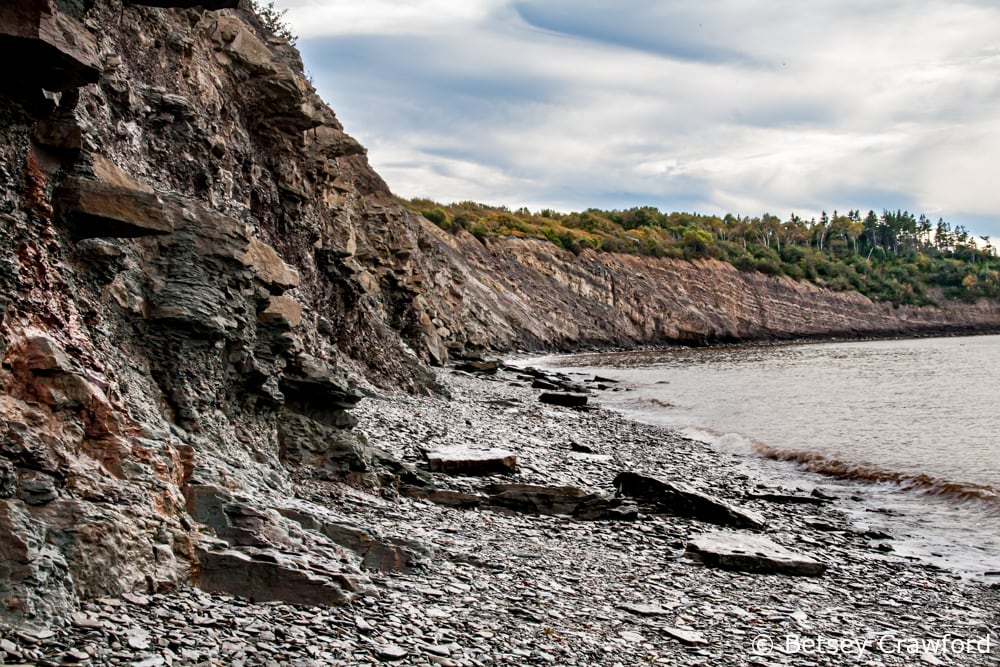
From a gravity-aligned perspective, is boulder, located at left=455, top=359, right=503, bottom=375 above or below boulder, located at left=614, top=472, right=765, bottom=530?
above

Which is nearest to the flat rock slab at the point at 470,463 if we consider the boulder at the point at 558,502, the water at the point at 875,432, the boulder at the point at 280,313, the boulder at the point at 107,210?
the boulder at the point at 558,502

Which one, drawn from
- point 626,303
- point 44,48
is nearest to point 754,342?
point 626,303

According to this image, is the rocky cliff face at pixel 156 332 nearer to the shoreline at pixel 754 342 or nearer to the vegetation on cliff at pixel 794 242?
the shoreline at pixel 754 342

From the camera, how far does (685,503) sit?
1241 cm

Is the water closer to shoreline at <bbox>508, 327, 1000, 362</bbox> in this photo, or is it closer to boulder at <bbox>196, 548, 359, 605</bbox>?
boulder at <bbox>196, 548, 359, 605</bbox>

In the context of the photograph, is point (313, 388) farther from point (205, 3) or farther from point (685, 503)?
point (685, 503)

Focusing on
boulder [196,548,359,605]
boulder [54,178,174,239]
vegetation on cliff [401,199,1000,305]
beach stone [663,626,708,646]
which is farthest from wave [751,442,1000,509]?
vegetation on cliff [401,199,1000,305]

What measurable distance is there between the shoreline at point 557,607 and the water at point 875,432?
1.98m

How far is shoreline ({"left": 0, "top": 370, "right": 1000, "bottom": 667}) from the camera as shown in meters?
5.28

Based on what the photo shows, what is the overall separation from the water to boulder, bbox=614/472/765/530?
2.42m

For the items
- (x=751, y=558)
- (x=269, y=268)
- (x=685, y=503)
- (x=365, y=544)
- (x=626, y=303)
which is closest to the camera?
(x=365, y=544)

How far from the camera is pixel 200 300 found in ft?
28.8

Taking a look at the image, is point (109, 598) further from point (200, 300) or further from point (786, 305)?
point (786, 305)

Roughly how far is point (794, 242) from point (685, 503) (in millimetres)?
165322
